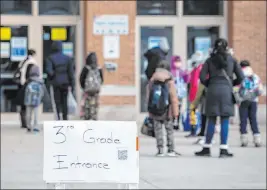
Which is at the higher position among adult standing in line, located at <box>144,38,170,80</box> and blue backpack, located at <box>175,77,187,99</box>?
adult standing in line, located at <box>144,38,170,80</box>

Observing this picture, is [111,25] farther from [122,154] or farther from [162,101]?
[122,154]

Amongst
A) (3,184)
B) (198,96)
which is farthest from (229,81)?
(3,184)

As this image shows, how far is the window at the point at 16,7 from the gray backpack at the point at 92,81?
12.3 ft

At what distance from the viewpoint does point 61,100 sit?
16.6 metres

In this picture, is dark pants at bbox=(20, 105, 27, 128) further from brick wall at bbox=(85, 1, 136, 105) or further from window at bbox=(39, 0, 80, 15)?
window at bbox=(39, 0, 80, 15)

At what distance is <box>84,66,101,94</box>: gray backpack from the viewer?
1598 centimetres

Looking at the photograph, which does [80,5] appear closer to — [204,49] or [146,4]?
[146,4]

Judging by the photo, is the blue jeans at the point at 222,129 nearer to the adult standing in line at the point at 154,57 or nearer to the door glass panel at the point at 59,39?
the adult standing in line at the point at 154,57

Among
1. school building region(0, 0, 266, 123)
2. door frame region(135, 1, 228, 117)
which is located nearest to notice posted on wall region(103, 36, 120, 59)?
school building region(0, 0, 266, 123)

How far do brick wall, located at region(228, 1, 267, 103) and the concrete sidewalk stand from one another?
12.8 feet

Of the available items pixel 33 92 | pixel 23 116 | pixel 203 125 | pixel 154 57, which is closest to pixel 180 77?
pixel 154 57

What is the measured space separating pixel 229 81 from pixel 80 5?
723 cm

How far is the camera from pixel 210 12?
64.3ft

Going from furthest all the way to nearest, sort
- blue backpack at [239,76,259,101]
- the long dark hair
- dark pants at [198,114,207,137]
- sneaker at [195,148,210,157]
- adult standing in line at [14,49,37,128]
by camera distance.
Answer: adult standing in line at [14,49,37,128] → dark pants at [198,114,207,137] → blue backpack at [239,76,259,101] → sneaker at [195,148,210,157] → the long dark hair
